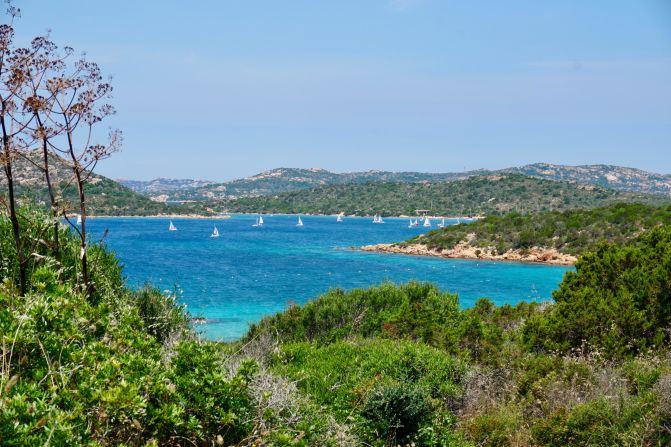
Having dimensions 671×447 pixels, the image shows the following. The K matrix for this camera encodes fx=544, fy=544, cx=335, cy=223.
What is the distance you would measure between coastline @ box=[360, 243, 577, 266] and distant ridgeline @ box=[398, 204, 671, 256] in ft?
1.68

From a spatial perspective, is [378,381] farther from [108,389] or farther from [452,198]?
[452,198]

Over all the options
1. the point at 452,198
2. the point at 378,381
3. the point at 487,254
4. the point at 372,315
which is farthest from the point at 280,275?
the point at 452,198

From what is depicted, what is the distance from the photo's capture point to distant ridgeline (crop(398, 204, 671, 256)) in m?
47.2

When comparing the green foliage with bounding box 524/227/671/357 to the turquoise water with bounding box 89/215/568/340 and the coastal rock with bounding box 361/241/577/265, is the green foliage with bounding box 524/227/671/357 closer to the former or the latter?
the turquoise water with bounding box 89/215/568/340

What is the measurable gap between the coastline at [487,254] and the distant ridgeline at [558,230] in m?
0.51

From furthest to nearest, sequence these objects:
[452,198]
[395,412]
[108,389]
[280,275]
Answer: [452,198], [280,275], [395,412], [108,389]

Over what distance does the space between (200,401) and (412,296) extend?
11.2 metres

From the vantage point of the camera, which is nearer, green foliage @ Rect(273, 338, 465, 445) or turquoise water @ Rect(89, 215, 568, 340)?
green foliage @ Rect(273, 338, 465, 445)

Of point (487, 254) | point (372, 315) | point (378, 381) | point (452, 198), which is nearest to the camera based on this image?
point (378, 381)

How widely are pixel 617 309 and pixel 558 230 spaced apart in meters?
47.1

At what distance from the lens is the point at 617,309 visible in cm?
975

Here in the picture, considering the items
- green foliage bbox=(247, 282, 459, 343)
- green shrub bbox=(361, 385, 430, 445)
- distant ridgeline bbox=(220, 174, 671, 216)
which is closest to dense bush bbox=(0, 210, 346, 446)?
green shrub bbox=(361, 385, 430, 445)

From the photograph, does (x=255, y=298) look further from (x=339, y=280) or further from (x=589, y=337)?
(x=589, y=337)

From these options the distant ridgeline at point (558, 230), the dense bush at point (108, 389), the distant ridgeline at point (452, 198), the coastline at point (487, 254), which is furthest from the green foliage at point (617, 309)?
the distant ridgeline at point (452, 198)
